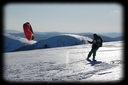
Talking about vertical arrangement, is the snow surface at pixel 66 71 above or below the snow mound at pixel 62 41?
below

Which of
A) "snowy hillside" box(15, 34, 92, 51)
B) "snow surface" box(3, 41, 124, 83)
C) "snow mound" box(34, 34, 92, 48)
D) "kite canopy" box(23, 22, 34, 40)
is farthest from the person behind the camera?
"snow mound" box(34, 34, 92, 48)

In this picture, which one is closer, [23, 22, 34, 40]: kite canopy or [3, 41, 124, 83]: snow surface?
[3, 41, 124, 83]: snow surface

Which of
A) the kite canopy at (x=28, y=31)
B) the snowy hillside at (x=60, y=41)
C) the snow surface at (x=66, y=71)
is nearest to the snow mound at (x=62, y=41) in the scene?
the snowy hillside at (x=60, y=41)

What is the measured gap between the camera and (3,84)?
21.8 ft

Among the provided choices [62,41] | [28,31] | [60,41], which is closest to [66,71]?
[28,31]

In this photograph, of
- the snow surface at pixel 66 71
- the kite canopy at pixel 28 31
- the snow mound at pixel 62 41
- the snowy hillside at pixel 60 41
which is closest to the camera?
the snow surface at pixel 66 71

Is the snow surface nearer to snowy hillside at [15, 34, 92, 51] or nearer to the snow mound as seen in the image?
snowy hillside at [15, 34, 92, 51]

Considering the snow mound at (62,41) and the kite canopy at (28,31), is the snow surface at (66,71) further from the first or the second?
the snow mound at (62,41)

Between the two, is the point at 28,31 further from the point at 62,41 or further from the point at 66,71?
Result: the point at 62,41

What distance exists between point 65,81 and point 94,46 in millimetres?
6286

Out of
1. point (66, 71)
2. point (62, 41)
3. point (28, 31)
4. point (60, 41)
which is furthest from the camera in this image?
point (62, 41)

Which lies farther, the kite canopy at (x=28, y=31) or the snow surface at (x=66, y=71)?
the kite canopy at (x=28, y=31)

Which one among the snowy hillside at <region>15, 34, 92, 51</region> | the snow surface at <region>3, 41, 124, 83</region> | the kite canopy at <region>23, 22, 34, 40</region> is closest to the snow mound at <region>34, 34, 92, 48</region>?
the snowy hillside at <region>15, 34, 92, 51</region>

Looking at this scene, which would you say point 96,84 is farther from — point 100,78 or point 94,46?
point 94,46
